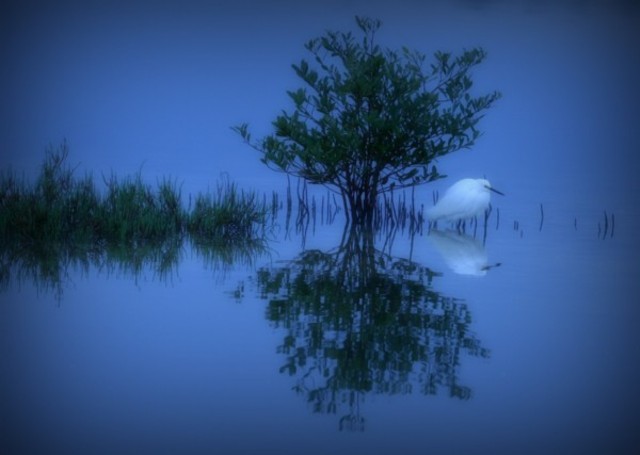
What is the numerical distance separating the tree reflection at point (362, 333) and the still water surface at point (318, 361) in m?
0.01

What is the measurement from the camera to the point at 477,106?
35.3ft

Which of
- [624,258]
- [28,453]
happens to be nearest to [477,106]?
[624,258]

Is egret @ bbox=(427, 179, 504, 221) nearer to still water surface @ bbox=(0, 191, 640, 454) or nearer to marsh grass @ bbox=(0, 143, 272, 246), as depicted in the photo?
marsh grass @ bbox=(0, 143, 272, 246)

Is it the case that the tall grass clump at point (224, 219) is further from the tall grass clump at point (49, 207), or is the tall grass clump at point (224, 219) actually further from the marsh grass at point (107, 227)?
the tall grass clump at point (49, 207)

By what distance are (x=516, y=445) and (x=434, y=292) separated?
255cm

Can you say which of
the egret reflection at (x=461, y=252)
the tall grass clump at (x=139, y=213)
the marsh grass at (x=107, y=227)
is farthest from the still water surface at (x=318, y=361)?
the tall grass clump at (x=139, y=213)

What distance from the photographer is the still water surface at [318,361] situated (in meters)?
3.39

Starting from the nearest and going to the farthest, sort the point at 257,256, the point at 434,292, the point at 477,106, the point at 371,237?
the point at 434,292
the point at 257,256
the point at 371,237
the point at 477,106

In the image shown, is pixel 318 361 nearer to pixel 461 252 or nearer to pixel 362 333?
pixel 362 333

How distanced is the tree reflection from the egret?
3.81 metres

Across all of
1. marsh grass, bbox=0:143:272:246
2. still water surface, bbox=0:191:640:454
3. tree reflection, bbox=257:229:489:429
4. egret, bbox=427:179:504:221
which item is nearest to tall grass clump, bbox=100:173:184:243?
marsh grass, bbox=0:143:272:246

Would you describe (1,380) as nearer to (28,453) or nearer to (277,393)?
(28,453)

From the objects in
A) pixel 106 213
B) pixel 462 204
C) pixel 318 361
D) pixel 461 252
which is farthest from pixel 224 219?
pixel 318 361

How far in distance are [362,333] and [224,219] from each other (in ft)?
14.7
